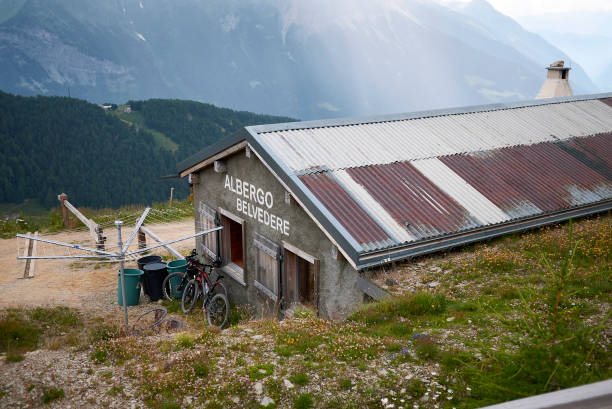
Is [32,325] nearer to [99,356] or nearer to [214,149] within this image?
[214,149]

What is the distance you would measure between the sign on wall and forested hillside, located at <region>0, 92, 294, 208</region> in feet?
294

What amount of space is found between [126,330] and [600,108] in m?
15.2

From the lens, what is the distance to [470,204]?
10.5m

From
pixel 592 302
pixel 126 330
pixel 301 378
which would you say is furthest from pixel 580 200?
pixel 126 330

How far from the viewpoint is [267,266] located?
11469 millimetres

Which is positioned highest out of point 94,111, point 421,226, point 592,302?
point 94,111

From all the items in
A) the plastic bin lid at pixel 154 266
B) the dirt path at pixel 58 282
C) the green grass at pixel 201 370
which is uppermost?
the plastic bin lid at pixel 154 266

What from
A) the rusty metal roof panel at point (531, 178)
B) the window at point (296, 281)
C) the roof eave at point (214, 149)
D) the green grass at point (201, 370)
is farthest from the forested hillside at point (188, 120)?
the green grass at point (201, 370)

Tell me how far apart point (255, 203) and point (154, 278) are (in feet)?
14.8

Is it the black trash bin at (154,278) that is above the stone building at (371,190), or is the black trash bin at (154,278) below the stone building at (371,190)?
below

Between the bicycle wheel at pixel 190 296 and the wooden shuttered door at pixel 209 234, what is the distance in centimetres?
103

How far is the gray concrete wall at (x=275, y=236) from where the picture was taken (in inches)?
357

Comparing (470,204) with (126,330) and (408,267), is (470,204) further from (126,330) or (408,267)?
(126,330)

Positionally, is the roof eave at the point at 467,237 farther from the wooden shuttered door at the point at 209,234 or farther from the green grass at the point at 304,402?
the wooden shuttered door at the point at 209,234
